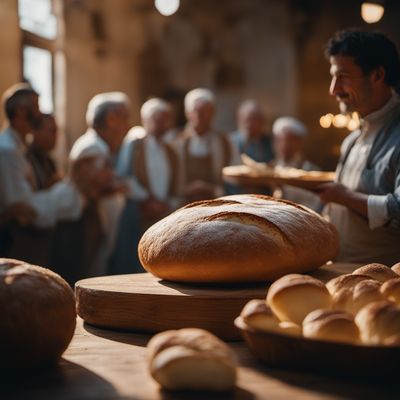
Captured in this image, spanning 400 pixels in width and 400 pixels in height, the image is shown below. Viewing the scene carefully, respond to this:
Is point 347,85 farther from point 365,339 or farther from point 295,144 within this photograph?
point 295,144

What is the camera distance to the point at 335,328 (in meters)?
1.16

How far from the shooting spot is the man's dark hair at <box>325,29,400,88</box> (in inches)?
100.0

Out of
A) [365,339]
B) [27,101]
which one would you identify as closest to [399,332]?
[365,339]

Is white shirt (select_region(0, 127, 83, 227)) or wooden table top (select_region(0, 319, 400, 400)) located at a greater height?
wooden table top (select_region(0, 319, 400, 400))

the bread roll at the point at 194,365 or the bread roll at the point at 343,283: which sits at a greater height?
the bread roll at the point at 343,283

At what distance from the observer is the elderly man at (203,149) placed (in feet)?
23.8

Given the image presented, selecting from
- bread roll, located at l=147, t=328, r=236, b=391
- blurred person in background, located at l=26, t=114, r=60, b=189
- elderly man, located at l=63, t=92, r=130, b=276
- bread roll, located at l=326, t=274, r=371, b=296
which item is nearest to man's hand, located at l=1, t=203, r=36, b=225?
blurred person in background, located at l=26, t=114, r=60, b=189

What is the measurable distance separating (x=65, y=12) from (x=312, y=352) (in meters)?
7.48

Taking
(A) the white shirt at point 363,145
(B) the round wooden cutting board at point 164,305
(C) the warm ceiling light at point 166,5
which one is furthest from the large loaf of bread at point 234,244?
(C) the warm ceiling light at point 166,5

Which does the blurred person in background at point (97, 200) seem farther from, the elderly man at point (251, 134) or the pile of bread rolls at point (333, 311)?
the pile of bread rolls at point (333, 311)

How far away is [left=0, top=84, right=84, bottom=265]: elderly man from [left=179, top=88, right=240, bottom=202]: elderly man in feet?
7.65

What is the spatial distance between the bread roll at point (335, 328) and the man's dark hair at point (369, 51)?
4.99ft

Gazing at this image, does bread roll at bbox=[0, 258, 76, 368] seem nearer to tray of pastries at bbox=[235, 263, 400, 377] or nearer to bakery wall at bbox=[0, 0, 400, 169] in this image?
tray of pastries at bbox=[235, 263, 400, 377]

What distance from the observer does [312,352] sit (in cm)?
118
